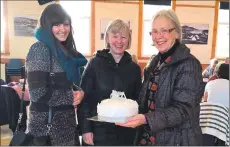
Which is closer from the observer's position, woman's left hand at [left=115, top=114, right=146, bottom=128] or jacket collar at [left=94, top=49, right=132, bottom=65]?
woman's left hand at [left=115, top=114, right=146, bottom=128]

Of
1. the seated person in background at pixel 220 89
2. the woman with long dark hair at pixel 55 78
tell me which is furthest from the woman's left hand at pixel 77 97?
the seated person in background at pixel 220 89

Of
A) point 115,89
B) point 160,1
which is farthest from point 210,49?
point 115,89

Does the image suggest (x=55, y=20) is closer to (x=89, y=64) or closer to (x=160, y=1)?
(x=89, y=64)

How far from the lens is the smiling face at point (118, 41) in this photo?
1711 mm

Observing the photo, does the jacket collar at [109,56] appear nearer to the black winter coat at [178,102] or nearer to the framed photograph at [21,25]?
the black winter coat at [178,102]

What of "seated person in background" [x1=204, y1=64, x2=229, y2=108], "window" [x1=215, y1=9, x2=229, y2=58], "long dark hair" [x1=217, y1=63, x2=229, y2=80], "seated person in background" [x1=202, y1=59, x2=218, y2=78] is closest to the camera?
"seated person in background" [x1=204, y1=64, x2=229, y2=108]

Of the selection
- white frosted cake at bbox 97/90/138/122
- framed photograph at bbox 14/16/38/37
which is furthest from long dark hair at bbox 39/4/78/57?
framed photograph at bbox 14/16/38/37

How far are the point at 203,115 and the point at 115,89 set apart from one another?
1.32m

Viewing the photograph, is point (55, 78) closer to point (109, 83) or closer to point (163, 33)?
point (109, 83)

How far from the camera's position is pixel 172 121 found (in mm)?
1277

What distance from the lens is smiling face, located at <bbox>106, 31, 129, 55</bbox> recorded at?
171 cm

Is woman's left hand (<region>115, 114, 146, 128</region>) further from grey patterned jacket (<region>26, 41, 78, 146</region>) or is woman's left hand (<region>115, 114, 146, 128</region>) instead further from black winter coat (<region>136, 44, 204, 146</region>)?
grey patterned jacket (<region>26, 41, 78, 146</region>)

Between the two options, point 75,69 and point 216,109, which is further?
point 216,109

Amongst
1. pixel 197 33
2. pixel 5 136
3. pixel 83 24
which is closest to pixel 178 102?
pixel 5 136
